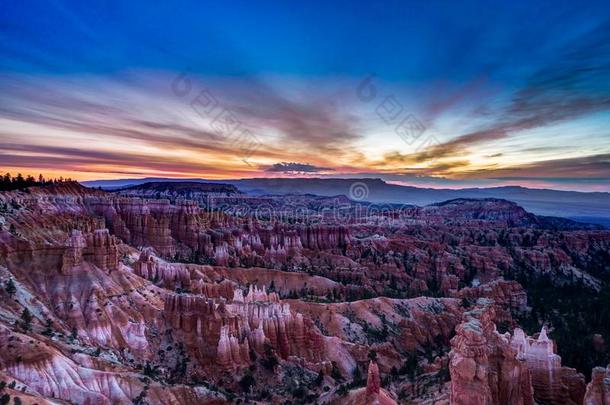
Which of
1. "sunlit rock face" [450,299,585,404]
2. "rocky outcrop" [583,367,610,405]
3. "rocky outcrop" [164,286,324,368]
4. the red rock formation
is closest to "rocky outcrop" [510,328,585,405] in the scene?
"sunlit rock face" [450,299,585,404]

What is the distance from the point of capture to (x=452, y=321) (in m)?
62.8

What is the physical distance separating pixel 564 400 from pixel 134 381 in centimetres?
2679

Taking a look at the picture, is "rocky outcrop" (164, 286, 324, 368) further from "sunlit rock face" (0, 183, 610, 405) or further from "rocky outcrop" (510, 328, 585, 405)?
"rocky outcrop" (510, 328, 585, 405)

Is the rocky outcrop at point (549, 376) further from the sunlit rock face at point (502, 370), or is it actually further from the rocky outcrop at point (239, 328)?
the rocky outcrop at point (239, 328)

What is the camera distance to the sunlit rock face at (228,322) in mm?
26562

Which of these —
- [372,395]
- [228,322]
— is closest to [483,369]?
[372,395]

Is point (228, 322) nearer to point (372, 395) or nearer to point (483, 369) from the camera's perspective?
point (372, 395)

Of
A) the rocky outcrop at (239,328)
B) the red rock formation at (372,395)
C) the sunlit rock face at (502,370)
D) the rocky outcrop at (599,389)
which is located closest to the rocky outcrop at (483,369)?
the sunlit rock face at (502,370)

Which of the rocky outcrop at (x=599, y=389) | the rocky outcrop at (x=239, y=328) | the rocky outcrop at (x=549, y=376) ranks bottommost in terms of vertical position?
the rocky outcrop at (x=239, y=328)

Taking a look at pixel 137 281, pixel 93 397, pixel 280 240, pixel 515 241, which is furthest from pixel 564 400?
pixel 515 241

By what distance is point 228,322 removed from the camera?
43562mm

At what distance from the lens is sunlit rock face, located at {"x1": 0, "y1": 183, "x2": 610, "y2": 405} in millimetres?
26562

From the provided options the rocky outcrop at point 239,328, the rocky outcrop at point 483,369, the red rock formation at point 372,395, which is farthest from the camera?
the rocky outcrop at point 239,328

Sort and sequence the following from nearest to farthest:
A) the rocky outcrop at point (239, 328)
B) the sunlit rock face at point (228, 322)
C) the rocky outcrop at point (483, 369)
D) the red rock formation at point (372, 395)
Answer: the rocky outcrop at point (483, 369)
the sunlit rock face at point (228, 322)
the red rock formation at point (372, 395)
the rocky outcrop at point (239, 328)
